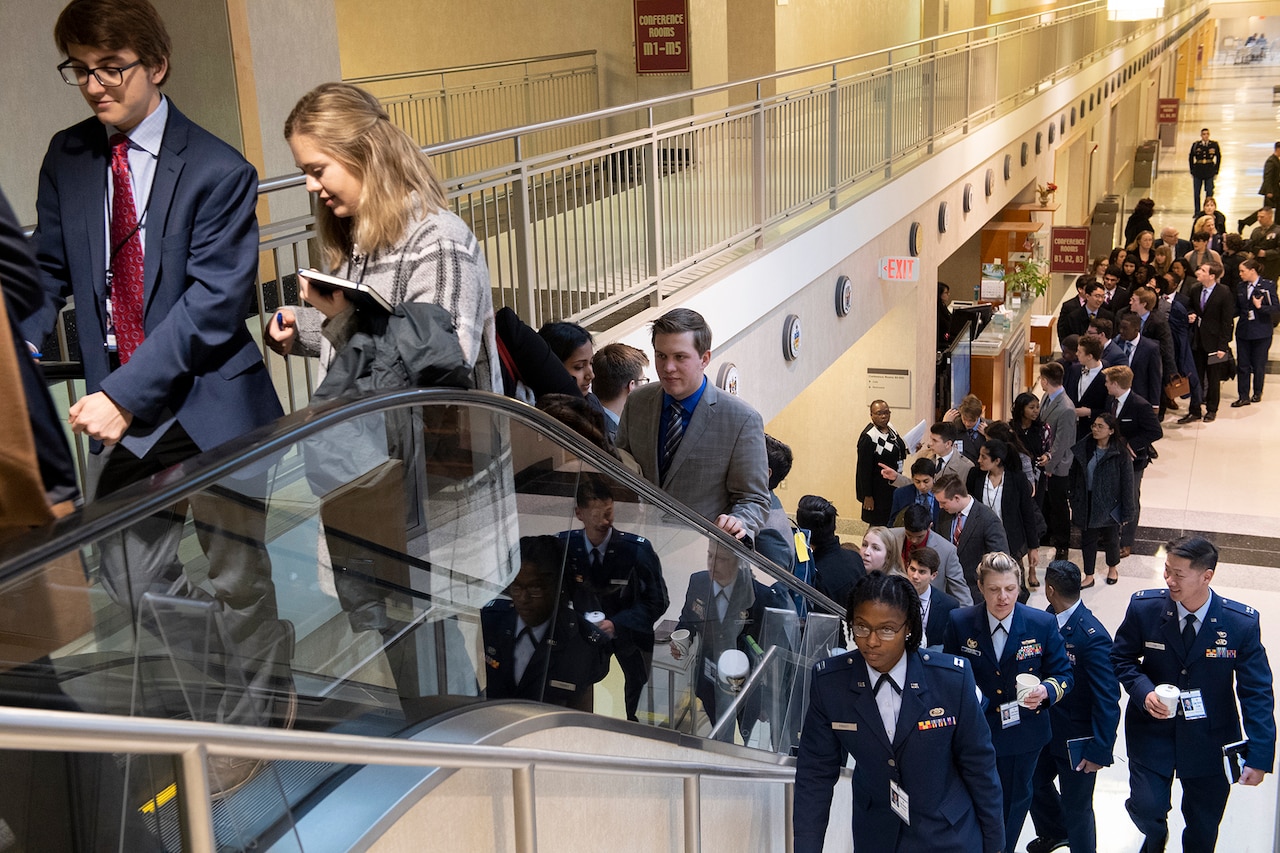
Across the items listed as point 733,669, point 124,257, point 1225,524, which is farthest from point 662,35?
point 124,257

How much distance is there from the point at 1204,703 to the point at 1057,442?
4546mm

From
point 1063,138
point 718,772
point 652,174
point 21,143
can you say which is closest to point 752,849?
point 718,772

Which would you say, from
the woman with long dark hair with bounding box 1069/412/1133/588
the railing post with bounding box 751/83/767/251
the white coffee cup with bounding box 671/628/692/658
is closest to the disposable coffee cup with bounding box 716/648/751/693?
the white coffee cup with bounding box 671/628/692/658

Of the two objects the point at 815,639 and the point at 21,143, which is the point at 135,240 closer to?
the point at 815,639

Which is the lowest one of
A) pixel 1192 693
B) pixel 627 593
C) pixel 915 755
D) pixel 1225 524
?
pixel 1225 524

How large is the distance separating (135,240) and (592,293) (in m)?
4.32

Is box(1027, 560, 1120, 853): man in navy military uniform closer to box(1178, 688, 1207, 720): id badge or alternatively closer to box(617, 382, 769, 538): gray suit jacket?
box(1178, 688, 1207, 720): id badge

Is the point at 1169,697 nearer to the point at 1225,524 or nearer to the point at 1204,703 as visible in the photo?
the point at 1204,703

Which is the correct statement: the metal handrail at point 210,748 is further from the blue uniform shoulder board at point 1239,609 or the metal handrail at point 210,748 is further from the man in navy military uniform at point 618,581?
the blue uniform shoulder board at point 1239,609

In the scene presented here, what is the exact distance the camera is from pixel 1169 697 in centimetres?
546

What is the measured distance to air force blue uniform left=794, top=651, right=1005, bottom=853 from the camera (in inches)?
143

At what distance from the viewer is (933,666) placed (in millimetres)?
3689

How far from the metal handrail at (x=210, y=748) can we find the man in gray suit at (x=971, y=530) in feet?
19.6

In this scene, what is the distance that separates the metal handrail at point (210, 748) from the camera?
117cm
